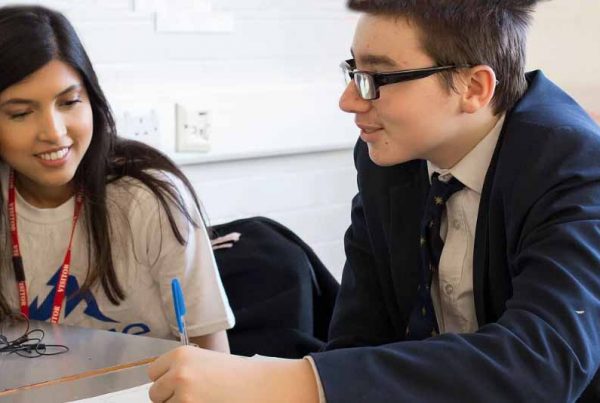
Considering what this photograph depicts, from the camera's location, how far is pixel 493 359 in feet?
3.72

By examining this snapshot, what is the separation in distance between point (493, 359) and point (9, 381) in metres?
0.71

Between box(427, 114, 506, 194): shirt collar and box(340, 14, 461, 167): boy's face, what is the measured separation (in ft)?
0.10

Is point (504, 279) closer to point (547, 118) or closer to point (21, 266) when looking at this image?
point (547, 118)

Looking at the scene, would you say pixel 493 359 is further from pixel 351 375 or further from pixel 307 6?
pixel 307 6

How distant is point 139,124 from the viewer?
265 centimetres

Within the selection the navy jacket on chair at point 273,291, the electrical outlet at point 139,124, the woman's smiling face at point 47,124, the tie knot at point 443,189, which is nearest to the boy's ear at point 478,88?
the tie knot at point 443,189

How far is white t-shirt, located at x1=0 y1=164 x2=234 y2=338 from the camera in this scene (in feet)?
6.26

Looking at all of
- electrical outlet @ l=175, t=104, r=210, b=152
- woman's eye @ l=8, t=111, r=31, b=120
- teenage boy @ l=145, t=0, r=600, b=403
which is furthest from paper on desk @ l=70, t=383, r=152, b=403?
electrical outlet @ l=175, t=104, r=210, b=152

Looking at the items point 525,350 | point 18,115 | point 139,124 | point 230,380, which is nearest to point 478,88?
point 525,350

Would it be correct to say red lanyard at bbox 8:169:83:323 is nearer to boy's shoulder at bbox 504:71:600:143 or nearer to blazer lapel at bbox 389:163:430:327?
blazer lapel at bbox 389:163:430:327

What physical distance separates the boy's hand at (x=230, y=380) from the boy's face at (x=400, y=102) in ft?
1.62

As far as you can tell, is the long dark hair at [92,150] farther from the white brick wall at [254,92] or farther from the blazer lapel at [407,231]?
the white brick wall at [254,92]

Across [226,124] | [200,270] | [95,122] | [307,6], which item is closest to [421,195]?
[200,270]

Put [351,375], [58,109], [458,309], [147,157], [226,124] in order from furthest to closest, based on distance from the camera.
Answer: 1. [226,124]
2. [147,157]
3. [58,109]
4. [458,309]
5. [351,375]
